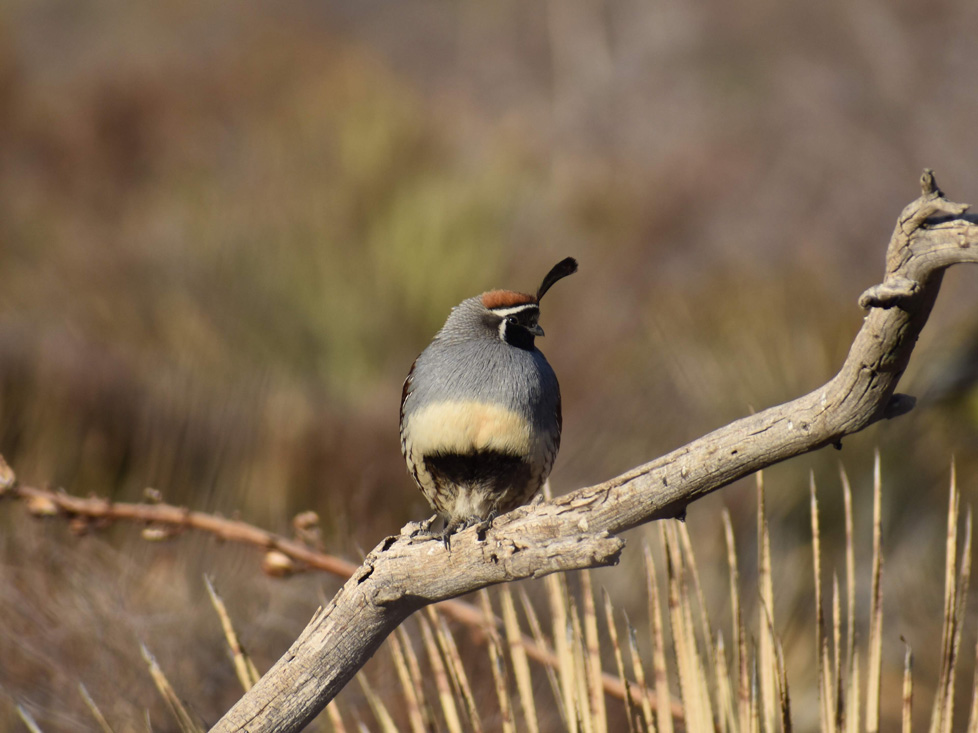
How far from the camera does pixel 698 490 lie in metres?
1.64

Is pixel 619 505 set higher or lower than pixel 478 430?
lower

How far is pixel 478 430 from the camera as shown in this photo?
234cm

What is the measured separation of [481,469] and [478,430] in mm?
149

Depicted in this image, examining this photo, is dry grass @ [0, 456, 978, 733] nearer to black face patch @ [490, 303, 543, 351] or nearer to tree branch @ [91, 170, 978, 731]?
tree branch @ [91, 170, 978, 731]

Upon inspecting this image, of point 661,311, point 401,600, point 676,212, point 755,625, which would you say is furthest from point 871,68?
point 401,600

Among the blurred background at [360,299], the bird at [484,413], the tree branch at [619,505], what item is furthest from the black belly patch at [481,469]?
the tree branch at [619,505]

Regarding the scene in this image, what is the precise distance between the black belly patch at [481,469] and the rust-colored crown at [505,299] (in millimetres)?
473

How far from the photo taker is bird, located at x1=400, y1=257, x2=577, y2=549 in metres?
2.36

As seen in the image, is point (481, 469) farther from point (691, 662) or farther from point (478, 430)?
point (691, 662)

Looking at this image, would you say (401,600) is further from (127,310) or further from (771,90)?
(771,90)

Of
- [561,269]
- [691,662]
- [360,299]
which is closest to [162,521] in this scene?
[561,269]

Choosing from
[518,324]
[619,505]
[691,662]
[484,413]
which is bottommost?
[691,662]

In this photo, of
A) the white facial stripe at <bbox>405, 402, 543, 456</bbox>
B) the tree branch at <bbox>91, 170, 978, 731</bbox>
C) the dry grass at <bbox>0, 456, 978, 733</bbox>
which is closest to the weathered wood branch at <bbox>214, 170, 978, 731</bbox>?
the tree branch at <bbox>91, 170, 978, 731</bbox>

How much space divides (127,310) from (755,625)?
447 cm
